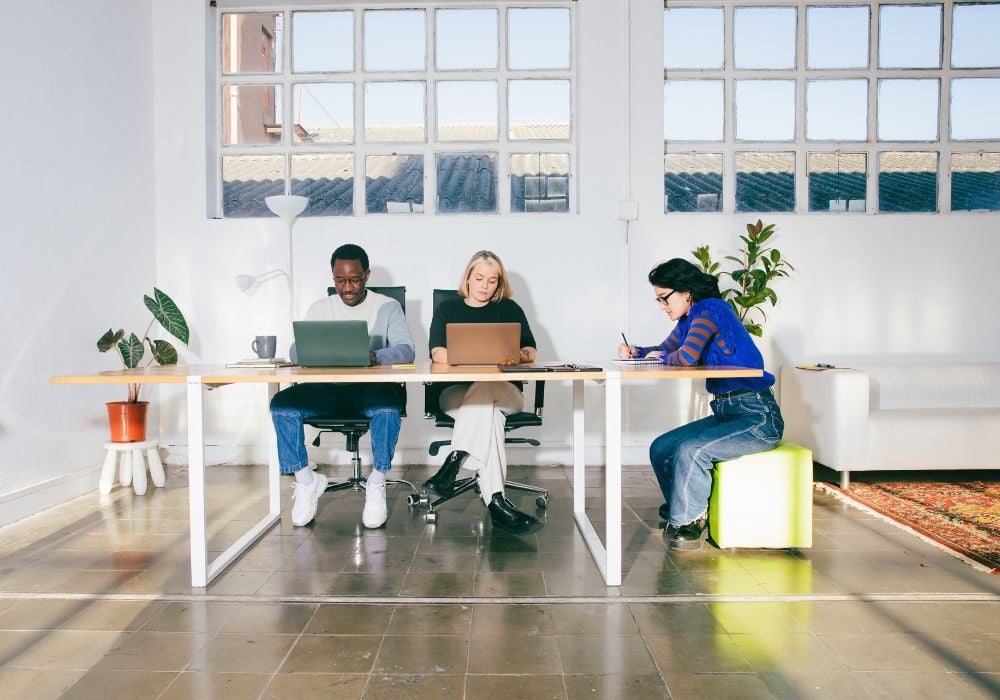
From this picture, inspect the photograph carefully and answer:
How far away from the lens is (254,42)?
16.4ft

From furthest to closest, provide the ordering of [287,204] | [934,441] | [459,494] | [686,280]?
[287,204], [934,441], [459,494], [686,280]

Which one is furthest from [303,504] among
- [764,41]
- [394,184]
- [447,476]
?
[764,41]

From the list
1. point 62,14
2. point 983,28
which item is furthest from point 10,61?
point 983,28

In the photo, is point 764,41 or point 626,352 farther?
point 764,41

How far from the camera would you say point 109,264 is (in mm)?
4223

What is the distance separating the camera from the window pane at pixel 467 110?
4.92 m

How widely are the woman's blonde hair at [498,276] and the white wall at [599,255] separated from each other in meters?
1.15

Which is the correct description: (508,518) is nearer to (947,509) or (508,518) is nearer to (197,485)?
(197,485)

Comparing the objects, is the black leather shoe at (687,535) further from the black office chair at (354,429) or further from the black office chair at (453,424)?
the black office chair at (354,429)

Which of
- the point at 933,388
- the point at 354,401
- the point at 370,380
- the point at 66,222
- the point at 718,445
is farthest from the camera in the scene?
the point at 933,388

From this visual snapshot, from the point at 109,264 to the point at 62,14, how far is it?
1362mm

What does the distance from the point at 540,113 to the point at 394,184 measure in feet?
3.70

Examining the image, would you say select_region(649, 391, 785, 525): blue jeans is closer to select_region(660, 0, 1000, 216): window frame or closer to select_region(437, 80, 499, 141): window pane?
select_region(660, 0, 1000, 216): window frame

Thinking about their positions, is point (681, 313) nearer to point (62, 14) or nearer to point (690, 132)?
point (690, 132)
